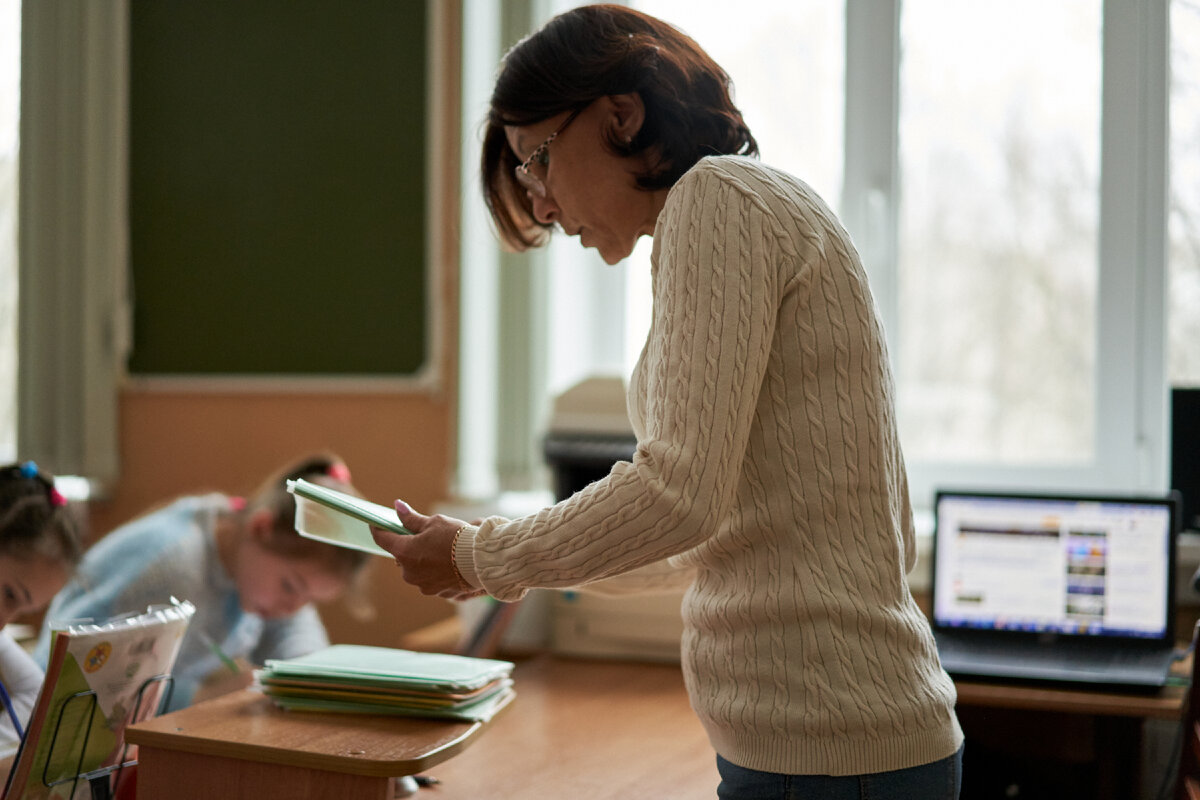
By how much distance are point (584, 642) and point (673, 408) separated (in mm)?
1523

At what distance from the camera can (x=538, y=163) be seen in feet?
3.51

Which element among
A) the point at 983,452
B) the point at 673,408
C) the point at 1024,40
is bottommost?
the point at 983,452

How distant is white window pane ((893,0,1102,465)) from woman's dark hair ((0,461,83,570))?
1807 mm

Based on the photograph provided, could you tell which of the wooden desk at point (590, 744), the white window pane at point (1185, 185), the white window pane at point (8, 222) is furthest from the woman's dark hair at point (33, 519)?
the white window pane at point (1185, 185)

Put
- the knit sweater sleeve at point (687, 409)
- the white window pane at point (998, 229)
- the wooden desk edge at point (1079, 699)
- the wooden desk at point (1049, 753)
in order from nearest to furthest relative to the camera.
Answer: the knit sweater sleeve at point (687, 409) < the wooden desk edge at point (1079, 699) < the wooden desk at point (1049, 753) < the white window pane at point (998, 229)

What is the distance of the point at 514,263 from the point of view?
273 centimetres

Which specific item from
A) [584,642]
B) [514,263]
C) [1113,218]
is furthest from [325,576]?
[1113,218]

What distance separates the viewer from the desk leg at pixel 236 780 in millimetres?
1144

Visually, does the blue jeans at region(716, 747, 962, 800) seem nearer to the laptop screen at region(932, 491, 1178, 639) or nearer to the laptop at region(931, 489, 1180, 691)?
the laptop at region(931, 489, 1180, 691)

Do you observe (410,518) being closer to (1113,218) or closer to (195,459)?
(1113,218)

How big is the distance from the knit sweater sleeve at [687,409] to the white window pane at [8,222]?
2955 millimetres

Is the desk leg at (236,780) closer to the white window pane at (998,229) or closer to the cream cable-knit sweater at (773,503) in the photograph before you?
the cream cable-knit sweater at (773,503)

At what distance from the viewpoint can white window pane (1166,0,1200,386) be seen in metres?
2.42

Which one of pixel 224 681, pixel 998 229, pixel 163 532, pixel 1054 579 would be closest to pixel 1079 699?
pixel 1054 579
